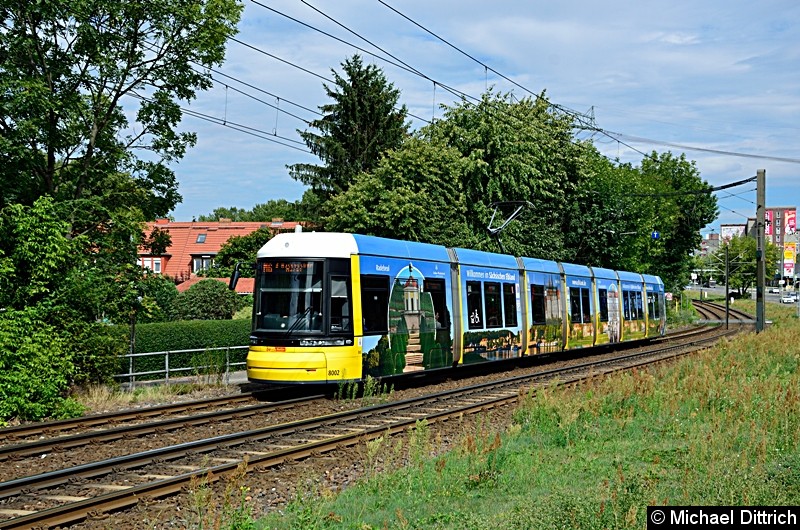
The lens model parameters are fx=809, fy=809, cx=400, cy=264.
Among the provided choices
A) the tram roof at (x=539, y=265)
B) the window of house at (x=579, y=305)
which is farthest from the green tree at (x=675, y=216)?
the tram roof at (x=539, y=265)

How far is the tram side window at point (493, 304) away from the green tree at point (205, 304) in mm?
18857

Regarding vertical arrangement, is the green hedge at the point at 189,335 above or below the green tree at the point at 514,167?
below

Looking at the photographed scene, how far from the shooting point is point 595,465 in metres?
9.32

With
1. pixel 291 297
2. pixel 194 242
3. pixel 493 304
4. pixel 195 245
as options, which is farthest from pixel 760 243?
pixel 194 242

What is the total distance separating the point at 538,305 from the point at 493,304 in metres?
3.56

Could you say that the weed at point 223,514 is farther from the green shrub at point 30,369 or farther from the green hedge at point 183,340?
the green hedge at point 183,340

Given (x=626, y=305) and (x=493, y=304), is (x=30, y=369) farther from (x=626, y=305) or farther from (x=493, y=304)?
(x=626, y=305)

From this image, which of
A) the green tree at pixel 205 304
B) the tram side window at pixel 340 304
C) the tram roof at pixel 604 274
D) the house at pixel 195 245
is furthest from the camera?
the house at pixel 195 245

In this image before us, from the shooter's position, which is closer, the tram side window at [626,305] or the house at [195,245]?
the tram side window at [626,305]

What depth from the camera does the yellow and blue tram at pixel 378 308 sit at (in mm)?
15984

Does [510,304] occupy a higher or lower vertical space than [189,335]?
higher

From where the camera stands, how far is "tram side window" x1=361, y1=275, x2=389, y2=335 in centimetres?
1666

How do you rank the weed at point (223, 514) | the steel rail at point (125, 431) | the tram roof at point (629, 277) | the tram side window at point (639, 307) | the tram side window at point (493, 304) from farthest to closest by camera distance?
1. the tram side window at point (639, 307)
2. the tram roof at point (629, 277)
3. the tram side window at point (493, 304)
4. the steel rail at point (125, 431)
5. the weed at point (223, 514)
